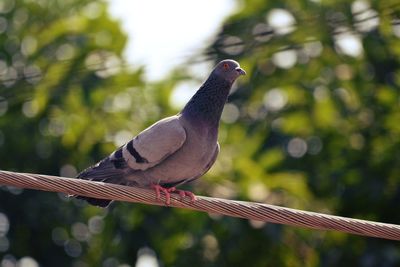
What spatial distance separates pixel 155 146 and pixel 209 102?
65 centimetres


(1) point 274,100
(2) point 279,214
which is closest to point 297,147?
(1) point 274,100

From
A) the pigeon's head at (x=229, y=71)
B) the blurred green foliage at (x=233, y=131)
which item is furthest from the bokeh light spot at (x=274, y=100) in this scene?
the pigeon's head at (x=229, y=71)

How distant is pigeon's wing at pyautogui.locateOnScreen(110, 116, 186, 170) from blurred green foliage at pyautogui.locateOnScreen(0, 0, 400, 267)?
240cm

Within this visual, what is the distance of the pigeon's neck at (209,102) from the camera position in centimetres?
838

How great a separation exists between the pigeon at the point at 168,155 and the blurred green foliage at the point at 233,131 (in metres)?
2.24

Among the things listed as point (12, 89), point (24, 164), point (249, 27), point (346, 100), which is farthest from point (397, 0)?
point (24, 164)

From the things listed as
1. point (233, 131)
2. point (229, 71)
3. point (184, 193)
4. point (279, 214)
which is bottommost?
point (233, 131)

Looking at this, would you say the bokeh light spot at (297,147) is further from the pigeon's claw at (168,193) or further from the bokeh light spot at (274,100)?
the pigeon's claw at (168,193)

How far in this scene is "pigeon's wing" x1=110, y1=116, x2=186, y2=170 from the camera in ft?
26.5

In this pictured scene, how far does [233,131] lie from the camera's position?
12.9 metres

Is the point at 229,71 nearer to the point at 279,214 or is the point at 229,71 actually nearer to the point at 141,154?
the point at 141,154

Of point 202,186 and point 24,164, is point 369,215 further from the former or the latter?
point 24,164

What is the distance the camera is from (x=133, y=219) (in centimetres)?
1159

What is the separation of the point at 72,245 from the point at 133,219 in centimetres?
228
